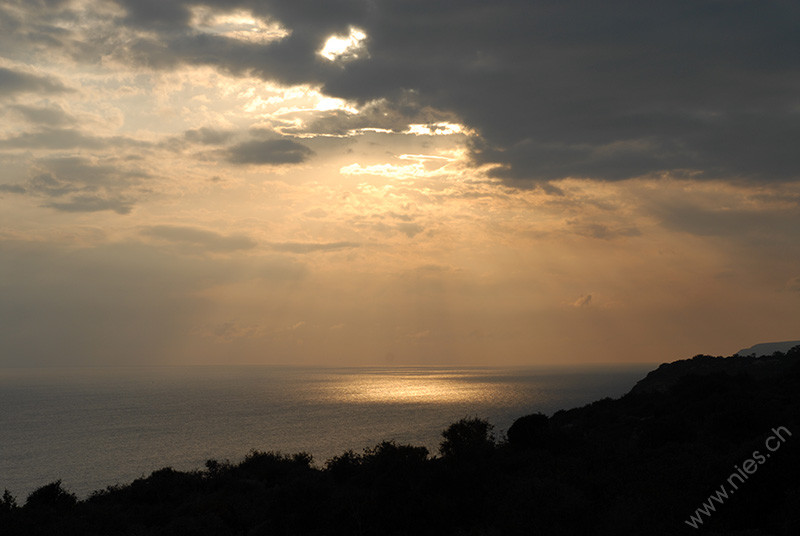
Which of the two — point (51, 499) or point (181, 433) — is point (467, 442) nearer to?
point (51, 499)

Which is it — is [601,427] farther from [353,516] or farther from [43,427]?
[43,427]

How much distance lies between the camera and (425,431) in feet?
396

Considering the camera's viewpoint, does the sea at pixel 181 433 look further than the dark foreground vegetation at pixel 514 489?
Yes

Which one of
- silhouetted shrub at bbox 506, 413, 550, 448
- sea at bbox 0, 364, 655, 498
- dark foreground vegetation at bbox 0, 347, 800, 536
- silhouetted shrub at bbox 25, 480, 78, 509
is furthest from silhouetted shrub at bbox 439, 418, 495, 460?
sea at bbox 0, 364, 655, 498

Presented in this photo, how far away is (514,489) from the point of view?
24891 mm

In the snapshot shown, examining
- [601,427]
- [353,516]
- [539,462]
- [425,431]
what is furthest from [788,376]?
[425,431]

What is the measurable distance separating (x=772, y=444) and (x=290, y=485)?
2245 cm

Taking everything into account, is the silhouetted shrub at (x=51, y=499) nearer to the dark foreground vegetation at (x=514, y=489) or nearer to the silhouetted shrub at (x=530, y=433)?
the dark foreground vegetation at (x=514, y=489)

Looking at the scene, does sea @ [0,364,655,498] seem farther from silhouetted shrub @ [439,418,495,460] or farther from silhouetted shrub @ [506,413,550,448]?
silhouetted shrub @ [439,418,495,460]

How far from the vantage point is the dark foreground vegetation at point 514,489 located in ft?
65.7

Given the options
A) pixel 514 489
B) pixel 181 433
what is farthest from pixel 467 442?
pixel 181 433

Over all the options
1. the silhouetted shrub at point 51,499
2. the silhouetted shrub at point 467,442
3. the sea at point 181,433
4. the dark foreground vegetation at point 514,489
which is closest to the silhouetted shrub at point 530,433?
the dark foreground vegetation at point 514,489

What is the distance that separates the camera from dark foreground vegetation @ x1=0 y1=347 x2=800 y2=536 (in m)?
20.0

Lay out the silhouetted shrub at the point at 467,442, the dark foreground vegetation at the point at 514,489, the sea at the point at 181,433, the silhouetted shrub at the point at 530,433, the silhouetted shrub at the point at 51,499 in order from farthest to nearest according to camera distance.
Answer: the sea at the point at 181,433 → the silhouetted shrub at the point at 530,433 → the silhouetted shrub at the point at 51,499 → the silhouetted shrub at the point at 467,442 → the dark foreground vegetation at the point at 514,489
